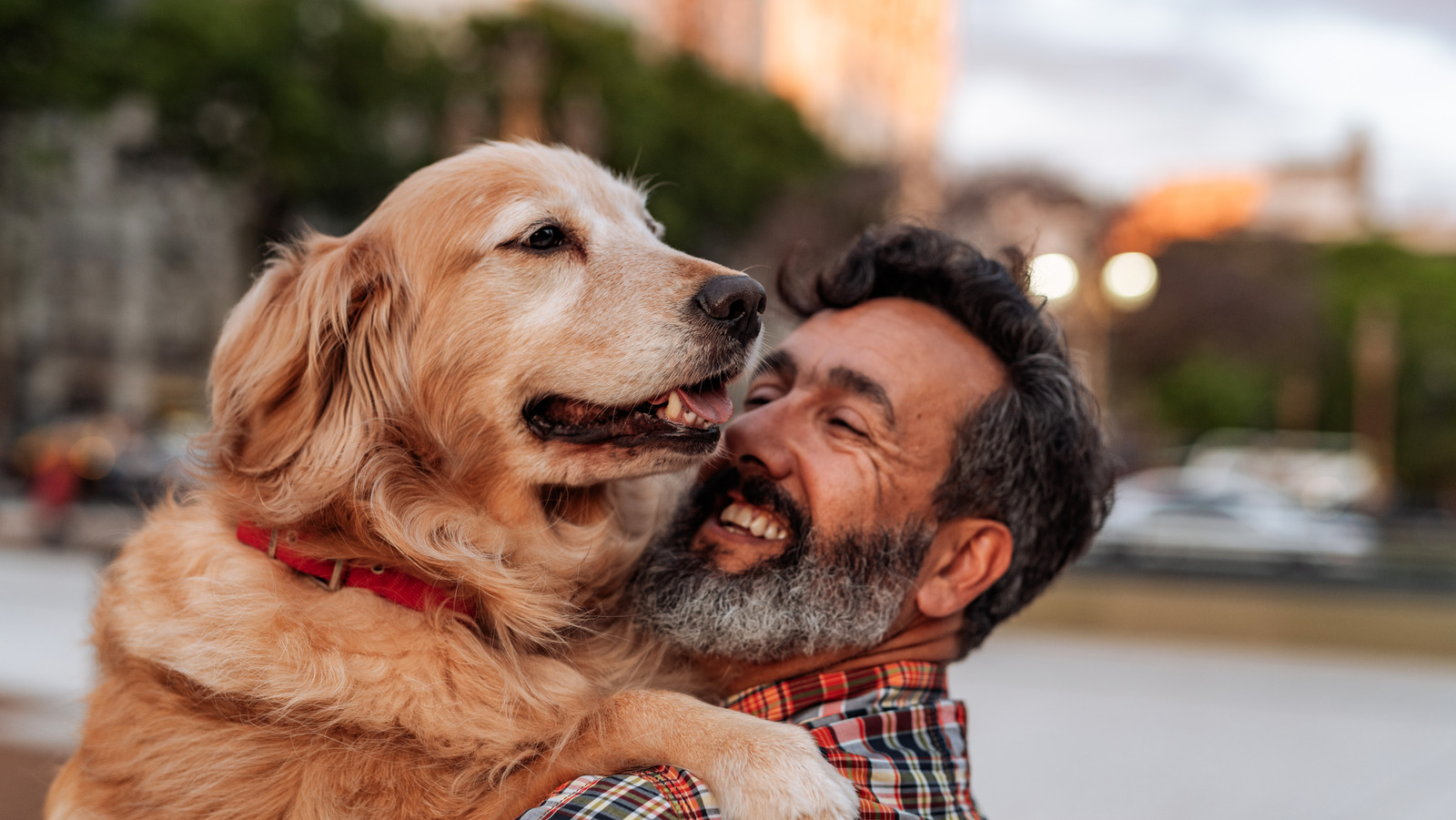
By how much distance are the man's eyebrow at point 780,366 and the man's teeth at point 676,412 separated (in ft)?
1.07

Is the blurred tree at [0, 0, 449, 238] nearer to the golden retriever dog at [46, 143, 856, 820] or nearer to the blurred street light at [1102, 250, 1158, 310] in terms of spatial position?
the blurred street light at [1102, 250, 1158, 310]

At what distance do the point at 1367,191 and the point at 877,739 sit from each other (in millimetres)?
122646

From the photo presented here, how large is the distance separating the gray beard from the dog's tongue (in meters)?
0.30

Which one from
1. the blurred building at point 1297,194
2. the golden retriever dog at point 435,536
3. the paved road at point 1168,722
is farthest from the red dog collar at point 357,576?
the blurred building at point 1297,194

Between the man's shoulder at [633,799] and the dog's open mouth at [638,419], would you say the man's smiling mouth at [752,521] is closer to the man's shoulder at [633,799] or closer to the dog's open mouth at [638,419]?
the dog's open mouth at [638,419]

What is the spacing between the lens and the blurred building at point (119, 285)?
33.5 meters

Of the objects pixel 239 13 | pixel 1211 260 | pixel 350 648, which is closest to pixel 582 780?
pixel 350 648

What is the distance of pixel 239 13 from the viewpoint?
97.9 feet

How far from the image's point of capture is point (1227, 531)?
1869 cm

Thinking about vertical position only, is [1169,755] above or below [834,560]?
below

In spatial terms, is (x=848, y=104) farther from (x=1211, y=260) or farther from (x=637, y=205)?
(x=637, y=205)

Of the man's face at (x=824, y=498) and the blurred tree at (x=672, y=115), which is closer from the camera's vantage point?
the man's face at (x=824, y=498)

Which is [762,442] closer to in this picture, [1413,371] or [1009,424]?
[1009,424]

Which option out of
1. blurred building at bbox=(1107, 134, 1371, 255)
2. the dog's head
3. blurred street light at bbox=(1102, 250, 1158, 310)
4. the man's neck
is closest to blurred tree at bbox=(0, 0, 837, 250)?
blurred street light at bbox=(1102, 250, 1158, 310)
